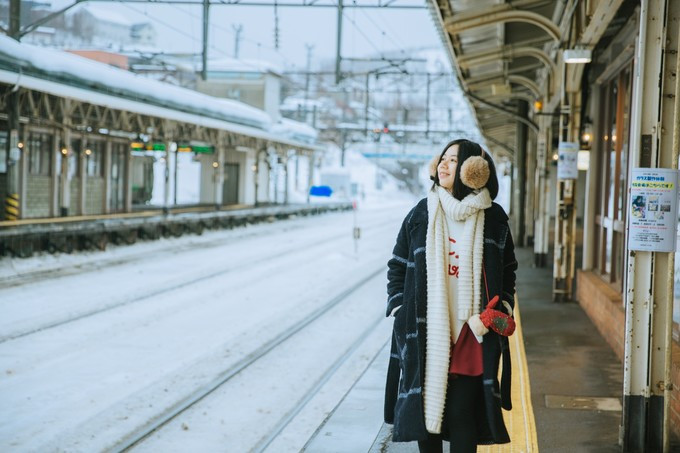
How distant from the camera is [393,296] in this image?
4.21 m

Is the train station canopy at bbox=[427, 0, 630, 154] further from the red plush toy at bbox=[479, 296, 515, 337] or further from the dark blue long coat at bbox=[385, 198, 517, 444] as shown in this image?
the red plush toy at bbox=[479, 296, 515, 337]

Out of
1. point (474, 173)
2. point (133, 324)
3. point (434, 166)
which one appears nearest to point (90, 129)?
point (133, 324)

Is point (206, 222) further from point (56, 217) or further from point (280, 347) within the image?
point (280, 347)

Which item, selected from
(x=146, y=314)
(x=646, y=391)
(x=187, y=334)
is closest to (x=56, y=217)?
(x=146, y=314)

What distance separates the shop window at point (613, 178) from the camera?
10906 mm

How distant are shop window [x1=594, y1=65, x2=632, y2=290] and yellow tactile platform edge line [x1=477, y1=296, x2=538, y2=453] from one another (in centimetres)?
210

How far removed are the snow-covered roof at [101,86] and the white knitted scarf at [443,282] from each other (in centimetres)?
1612

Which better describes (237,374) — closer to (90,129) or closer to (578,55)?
(578,55)

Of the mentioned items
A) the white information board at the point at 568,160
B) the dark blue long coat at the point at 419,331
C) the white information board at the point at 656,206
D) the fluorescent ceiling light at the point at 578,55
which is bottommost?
the dark blue long coat at the point at 419,331

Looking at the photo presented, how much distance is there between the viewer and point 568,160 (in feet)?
42.7

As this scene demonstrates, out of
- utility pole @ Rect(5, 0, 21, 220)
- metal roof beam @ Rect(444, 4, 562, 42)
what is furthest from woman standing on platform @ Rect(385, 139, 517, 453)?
utility pole @ Rect(5, 0, 21, 220)

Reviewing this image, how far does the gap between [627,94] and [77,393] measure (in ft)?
23.8

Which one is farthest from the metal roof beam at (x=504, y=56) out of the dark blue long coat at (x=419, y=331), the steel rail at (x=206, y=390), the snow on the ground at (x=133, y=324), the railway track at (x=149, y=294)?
the dark blue long coat at (x=419, y=331)

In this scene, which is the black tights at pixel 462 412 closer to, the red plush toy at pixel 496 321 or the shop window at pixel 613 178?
the red plush toy at pixel 496 321
